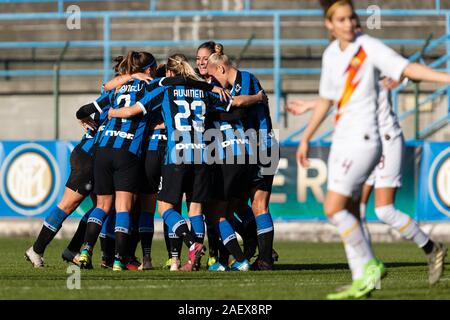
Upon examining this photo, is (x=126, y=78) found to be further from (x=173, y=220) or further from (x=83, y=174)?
(x=173, y=220)

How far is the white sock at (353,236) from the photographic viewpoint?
25.0 ft

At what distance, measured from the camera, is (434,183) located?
1762 centimetres

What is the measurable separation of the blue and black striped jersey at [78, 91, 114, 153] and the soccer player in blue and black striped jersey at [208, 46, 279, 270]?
3.52 feet

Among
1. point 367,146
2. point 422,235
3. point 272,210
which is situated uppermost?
point 367,146

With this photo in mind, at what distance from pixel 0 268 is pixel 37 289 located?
111 inches

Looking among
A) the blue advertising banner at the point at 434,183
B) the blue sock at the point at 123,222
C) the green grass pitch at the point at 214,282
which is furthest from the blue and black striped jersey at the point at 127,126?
→ the blue advertising banner at the point at 434,183

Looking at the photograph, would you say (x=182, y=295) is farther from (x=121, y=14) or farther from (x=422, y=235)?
(x=121, y=14)

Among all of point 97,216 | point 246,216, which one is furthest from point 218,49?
point 97,216

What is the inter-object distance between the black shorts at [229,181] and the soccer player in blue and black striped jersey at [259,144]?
0.11 meters

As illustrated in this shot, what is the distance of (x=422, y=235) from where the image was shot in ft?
29.2

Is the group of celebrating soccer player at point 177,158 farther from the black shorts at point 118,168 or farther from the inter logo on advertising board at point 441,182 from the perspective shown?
the inter logo on advertising board at point 441,182

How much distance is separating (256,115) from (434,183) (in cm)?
714

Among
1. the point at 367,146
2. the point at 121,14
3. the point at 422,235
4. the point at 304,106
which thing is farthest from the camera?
the point at 121,14

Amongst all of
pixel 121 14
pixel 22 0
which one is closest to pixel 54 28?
pixel 22 0
